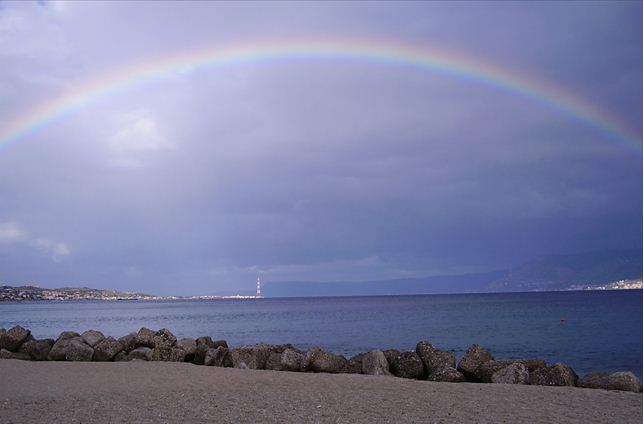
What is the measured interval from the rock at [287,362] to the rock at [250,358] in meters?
0.26

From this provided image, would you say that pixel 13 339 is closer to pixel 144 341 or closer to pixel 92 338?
pixel 92 338

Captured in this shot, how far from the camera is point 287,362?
15844 mm

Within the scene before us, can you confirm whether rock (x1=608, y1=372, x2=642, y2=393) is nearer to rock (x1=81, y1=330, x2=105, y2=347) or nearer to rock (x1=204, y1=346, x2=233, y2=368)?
rock (x1=204, y1=346, x2=233, y2=368)

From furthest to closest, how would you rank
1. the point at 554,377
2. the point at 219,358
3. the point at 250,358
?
the point at 219,358, the point at 250,358, the point at 554,377

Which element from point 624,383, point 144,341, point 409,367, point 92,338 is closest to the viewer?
point 624,383

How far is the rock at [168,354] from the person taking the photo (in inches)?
700

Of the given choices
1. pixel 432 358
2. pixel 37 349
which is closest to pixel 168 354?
pixel 37 349

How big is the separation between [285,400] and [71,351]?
10.1 meters

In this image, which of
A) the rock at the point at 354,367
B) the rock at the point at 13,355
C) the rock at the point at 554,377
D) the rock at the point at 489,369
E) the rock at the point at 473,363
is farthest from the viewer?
the rock at the point at 13,355

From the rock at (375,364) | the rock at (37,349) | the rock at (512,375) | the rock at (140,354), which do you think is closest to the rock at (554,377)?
the rock at (512,375)

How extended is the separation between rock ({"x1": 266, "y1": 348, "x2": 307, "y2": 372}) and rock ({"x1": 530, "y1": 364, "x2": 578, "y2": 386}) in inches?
225

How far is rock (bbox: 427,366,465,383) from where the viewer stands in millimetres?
14148

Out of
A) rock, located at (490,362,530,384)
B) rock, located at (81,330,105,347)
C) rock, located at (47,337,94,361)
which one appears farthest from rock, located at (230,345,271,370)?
rock, located at (490,362,530,384)

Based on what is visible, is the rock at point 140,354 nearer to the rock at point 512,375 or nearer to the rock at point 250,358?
the rock at point 250,358
